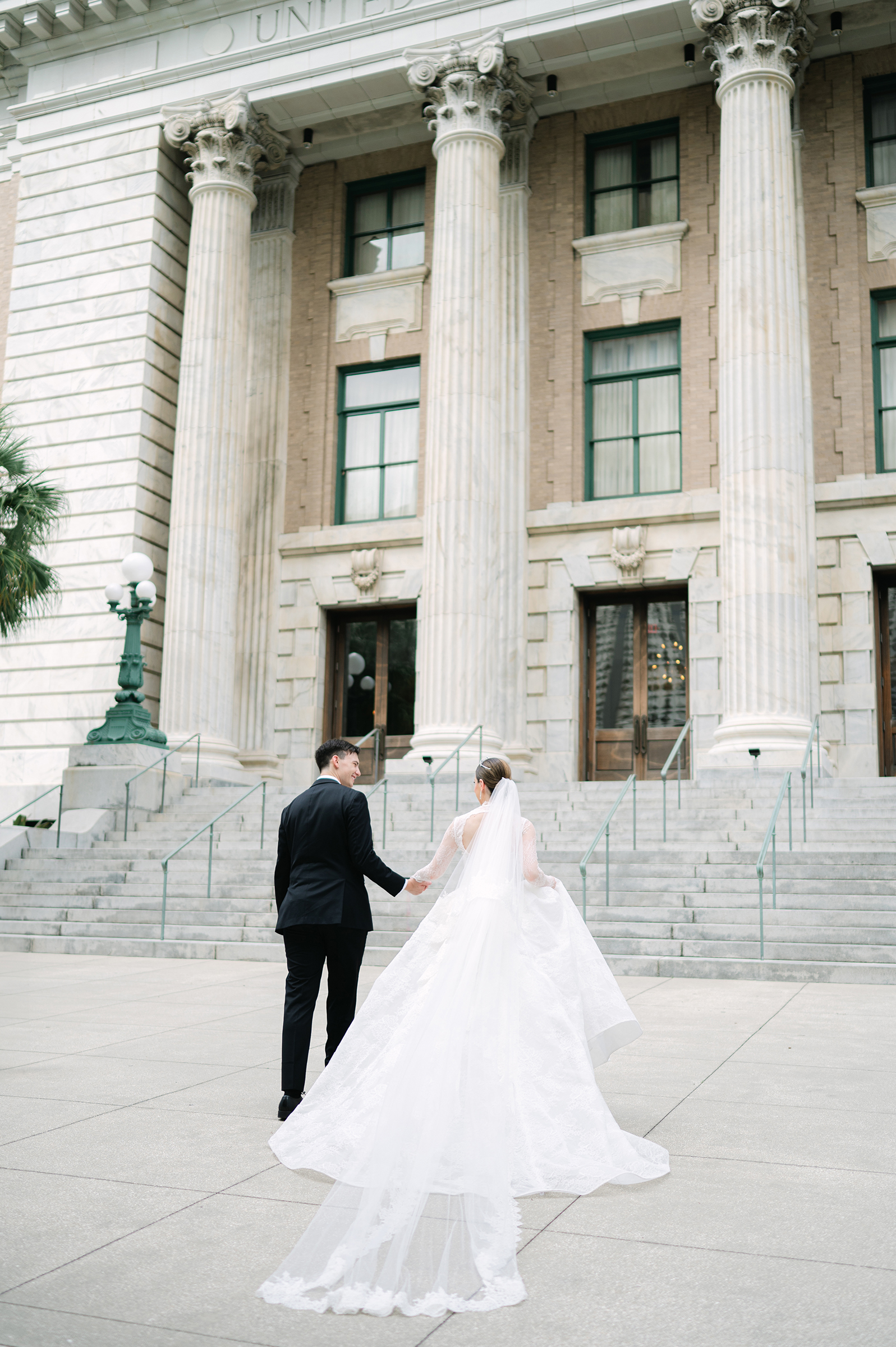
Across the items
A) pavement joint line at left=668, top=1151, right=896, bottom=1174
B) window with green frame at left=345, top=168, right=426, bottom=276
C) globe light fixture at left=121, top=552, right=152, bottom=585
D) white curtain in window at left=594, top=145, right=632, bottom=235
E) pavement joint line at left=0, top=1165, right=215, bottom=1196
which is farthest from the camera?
window with green frame at left=345, top=168, right=426, bottom=276

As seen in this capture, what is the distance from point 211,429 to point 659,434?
844cm

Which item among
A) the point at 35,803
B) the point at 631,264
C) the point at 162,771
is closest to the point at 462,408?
the point at 631,264

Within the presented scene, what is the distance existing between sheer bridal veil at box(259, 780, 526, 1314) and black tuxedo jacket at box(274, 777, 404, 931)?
0.59 m

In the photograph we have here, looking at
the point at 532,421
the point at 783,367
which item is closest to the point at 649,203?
the point at 532,421

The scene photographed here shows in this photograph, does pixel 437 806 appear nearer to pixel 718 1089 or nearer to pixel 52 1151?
pixel 718 1089

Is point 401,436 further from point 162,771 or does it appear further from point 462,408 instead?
point 162,771

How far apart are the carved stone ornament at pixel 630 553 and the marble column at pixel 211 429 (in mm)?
7173

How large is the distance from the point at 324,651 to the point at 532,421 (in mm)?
6129

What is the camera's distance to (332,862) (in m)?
6.30

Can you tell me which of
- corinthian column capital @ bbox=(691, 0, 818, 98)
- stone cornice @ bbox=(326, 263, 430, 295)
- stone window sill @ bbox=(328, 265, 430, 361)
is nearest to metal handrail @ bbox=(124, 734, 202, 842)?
stone window sill @ bbox=(328, 265, 430, 361)

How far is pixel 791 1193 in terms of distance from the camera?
4.73m

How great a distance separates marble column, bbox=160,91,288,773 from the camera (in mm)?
22672

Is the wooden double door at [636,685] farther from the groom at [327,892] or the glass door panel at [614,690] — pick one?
the groom at [327,892]

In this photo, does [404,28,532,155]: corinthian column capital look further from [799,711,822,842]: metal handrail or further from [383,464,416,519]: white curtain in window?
[799,711,822,842]: metal handrail
